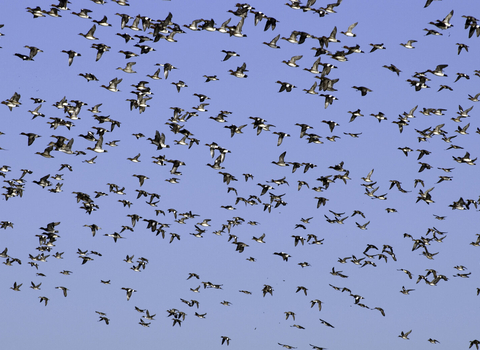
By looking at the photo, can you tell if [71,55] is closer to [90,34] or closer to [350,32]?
[90,34]

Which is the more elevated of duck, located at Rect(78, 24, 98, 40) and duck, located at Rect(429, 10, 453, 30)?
duck, located at Rect(429, 10, 453, 30)

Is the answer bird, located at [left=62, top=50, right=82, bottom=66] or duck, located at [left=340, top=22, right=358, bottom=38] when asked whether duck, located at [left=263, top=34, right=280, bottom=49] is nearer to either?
duck, located at [left=340, top=22, right=358, bottom=38]

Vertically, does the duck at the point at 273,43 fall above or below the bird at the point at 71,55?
above

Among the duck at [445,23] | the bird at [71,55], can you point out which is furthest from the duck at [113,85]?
the duck at [445,23]

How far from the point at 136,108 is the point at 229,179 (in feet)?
43.1

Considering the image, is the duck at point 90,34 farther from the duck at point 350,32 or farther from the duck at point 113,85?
the duck at point 350,32

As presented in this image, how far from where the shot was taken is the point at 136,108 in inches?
3078

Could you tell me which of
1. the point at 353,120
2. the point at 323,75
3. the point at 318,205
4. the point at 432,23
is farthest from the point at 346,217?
the point at 432,23

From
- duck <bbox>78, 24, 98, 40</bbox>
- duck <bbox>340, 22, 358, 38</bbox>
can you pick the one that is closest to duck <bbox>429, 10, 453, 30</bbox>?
duck <bbox>340, 22, 358, 38</bbox>

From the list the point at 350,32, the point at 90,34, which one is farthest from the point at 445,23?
the point at 90,34

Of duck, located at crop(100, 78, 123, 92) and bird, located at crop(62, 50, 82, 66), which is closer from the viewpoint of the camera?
bird, located at crop(62, 50, 82, 66)

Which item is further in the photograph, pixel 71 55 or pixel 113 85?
pixel 113 85

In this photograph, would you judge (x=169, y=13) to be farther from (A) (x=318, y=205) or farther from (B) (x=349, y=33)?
(A) (x=318, y=205)

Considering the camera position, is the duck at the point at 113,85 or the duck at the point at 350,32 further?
the duck at the point at 113,85
